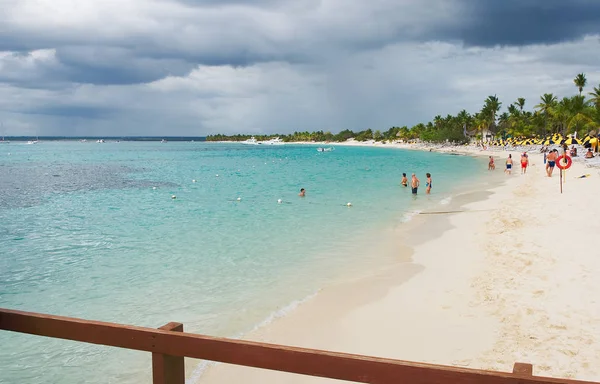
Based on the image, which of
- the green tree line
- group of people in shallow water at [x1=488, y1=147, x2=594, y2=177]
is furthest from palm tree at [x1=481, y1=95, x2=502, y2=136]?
group of people in shallow water at [x1=488, y1=147, x2=594, y2=177]

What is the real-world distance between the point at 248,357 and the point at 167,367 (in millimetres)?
561

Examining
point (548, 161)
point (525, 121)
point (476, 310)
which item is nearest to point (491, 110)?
point (525, 121)

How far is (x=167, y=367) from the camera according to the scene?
9.12 feet

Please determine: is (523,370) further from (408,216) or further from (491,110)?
(491,110)

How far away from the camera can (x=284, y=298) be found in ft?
36.1

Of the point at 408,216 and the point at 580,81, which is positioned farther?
the point at 580,81

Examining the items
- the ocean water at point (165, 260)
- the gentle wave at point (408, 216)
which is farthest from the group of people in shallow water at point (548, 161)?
the ocean water at point (165, 260)

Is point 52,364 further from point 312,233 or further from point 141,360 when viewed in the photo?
point 312,233

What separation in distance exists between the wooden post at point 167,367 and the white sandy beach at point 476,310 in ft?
14.6

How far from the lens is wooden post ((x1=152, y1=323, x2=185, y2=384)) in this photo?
2.76 meters

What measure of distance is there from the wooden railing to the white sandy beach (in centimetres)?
464

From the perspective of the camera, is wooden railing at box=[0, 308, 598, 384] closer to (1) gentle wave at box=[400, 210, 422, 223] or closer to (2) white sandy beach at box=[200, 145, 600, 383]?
(2) white sandy beach at box=[200, 145, 600, 383]

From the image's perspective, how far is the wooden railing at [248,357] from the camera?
224 centimetres

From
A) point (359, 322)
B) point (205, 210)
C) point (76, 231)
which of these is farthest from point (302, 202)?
point (359, 322)
